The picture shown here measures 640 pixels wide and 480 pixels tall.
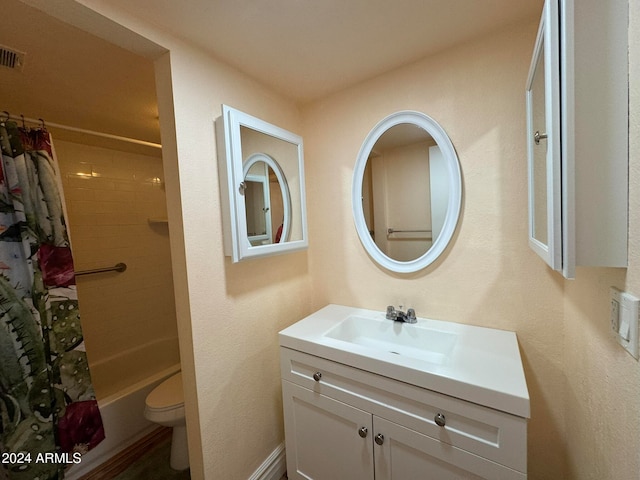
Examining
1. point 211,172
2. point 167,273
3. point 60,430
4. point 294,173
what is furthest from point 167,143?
point 167,273

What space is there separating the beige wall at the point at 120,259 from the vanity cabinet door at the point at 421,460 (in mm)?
2112

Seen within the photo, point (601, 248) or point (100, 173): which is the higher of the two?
point (100, 173)

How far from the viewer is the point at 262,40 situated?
1104 millimetres

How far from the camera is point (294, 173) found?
1.53 metres

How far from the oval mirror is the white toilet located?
44.0 inches

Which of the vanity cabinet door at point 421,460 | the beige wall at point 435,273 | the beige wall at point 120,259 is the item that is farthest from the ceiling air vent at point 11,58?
the vanity cabinet door at point 421,460

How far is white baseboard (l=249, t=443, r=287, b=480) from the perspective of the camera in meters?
1.34

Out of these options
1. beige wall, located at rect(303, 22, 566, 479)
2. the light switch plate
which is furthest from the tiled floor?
the light switch plate

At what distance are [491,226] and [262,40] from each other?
128 cm

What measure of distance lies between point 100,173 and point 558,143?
283cm

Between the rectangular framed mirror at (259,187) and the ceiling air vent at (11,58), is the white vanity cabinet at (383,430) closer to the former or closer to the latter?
the rectangular framed mirror at (259,187)

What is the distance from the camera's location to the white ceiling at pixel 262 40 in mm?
947

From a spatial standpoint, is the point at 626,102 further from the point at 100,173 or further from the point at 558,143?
the point at 100,173

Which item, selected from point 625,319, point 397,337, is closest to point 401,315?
point 397,337
